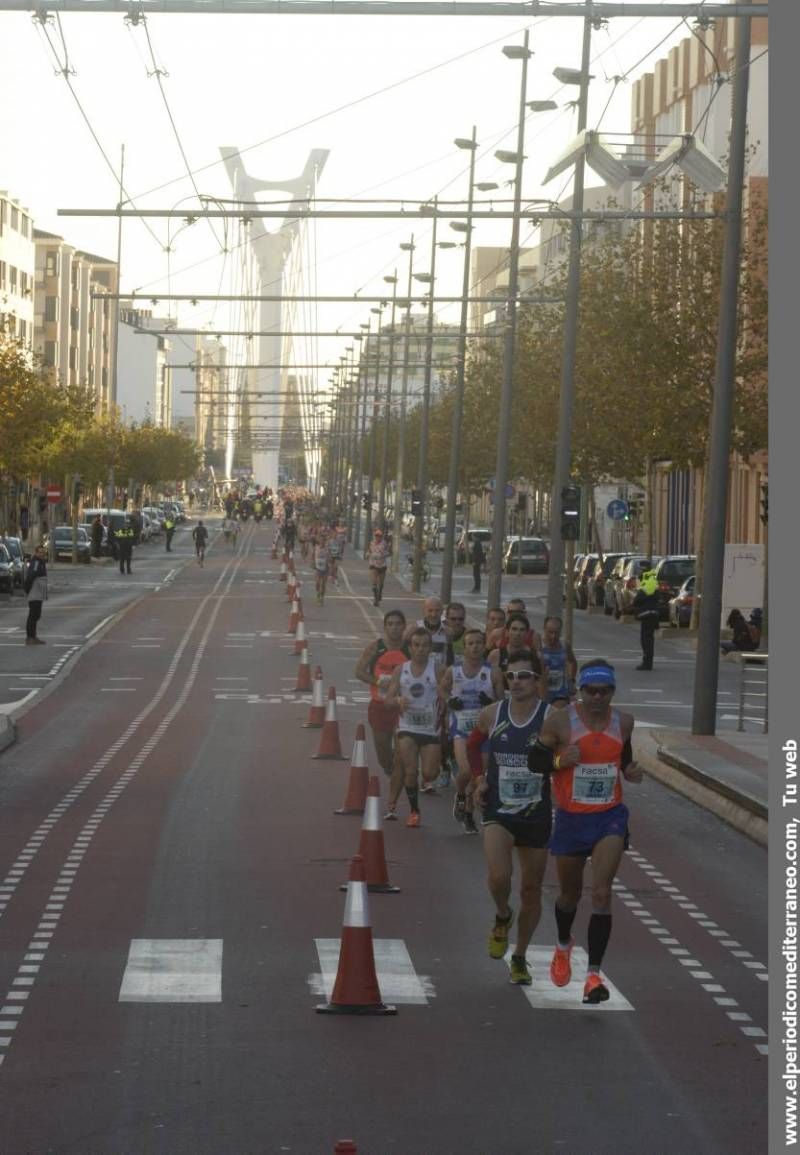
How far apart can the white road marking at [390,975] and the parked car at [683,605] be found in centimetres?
3967

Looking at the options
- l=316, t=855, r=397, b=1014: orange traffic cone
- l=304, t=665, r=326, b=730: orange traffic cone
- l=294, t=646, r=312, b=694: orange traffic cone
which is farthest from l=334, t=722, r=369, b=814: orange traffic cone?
l=294, t=646, r=312, b=694: orange traffic cone

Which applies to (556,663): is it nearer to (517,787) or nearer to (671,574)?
(517,787)

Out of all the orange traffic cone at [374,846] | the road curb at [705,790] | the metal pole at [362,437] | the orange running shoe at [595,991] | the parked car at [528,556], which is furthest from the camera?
the metal pole at [362,437]

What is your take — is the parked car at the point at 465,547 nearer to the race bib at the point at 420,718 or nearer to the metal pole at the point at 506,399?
the metal pole at the point at 506,399

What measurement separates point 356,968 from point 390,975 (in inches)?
44.8

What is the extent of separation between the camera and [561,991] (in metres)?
12.0

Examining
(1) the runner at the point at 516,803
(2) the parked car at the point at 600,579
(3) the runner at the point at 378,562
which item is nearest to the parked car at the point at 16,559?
(3) the runner at the point at 378,562

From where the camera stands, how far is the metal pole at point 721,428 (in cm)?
2595

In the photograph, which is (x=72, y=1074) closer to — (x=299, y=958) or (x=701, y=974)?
(x=299, y=958)

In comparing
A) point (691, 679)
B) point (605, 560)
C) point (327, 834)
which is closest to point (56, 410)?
point (605, 560)

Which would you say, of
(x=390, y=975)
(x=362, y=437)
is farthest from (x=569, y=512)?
(x=362, y=437)

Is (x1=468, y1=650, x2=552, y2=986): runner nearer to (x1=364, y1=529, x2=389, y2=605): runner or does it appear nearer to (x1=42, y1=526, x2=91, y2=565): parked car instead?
(x1=364, y1=529, x2=389, y2=605): runner

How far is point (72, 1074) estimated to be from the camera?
9789 millimetres

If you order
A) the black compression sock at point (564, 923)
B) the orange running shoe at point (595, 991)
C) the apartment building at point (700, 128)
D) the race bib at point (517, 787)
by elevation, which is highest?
the apartment building at point (700, 128)
